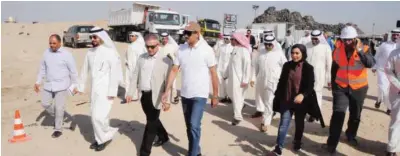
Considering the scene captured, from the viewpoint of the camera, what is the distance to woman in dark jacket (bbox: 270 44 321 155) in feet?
15.1

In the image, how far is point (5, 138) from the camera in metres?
5.80

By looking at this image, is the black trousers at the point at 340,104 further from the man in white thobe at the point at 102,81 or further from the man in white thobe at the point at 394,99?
the man in white thobe at the point at 102,81

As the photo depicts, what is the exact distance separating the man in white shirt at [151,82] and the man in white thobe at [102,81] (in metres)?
A: 0.39

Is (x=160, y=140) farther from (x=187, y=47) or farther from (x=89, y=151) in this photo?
(x=187, y=47)

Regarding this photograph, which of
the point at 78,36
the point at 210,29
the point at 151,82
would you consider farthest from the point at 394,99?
the point at 210,29

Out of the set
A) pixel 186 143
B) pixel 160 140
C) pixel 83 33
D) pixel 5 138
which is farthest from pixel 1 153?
pixel 83 33

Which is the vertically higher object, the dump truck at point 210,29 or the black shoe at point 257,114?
the dump truck at point 210,29

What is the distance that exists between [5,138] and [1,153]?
76cm

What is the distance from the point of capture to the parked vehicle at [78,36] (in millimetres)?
22312

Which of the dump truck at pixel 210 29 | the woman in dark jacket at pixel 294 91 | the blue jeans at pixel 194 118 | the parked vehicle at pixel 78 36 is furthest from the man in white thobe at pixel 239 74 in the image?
the dump truck at pixel 210 29

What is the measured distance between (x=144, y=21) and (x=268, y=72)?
22245 millimetres

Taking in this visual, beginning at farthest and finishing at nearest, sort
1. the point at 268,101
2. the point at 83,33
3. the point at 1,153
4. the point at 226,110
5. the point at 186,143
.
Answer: the point at 83,33 < the point at 226,110 < the point at 268,101 < the point at 186,143 < the point at 1,153

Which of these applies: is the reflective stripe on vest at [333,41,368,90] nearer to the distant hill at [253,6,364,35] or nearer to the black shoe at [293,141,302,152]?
the black shoe at [293,141,302,152]

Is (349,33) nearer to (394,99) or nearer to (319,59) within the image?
(394,99)
